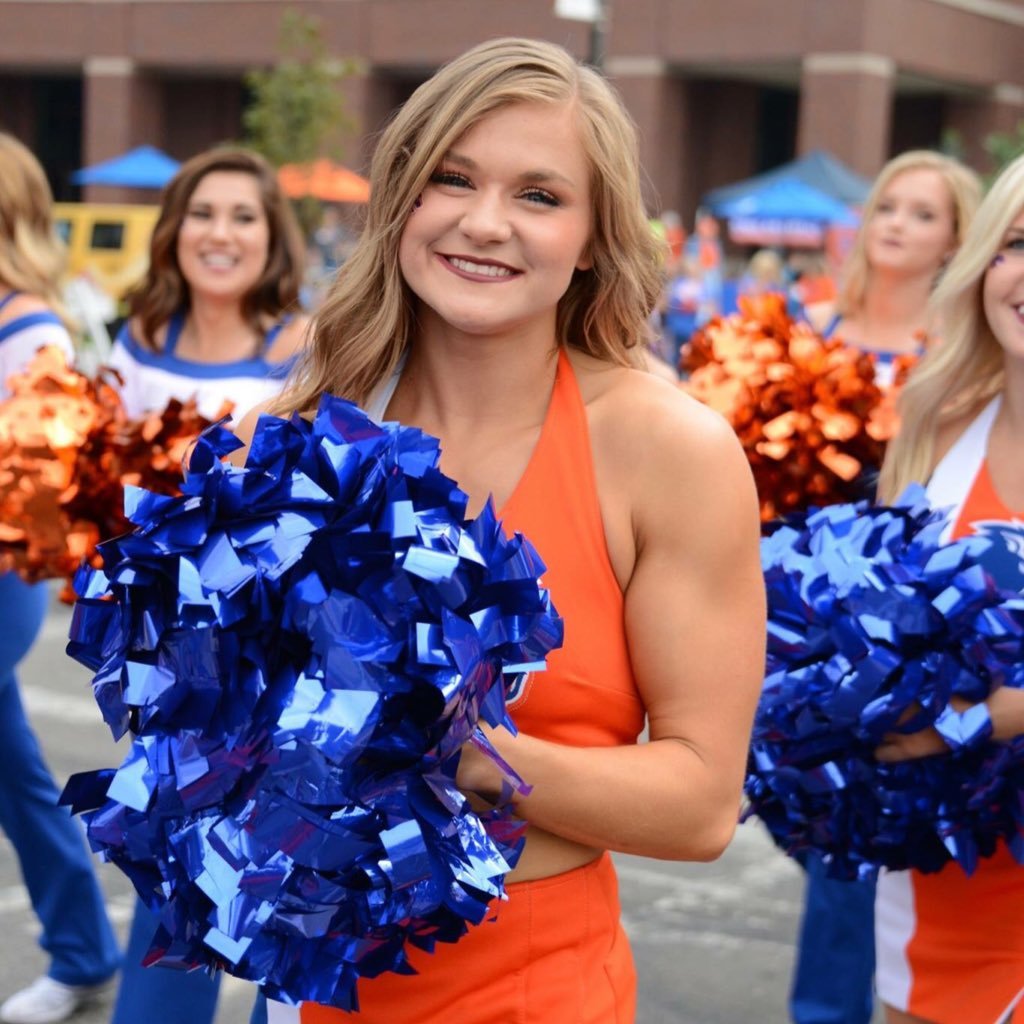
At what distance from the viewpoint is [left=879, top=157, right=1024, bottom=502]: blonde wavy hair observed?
2996 mm

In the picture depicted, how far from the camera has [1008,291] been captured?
292 centimetres

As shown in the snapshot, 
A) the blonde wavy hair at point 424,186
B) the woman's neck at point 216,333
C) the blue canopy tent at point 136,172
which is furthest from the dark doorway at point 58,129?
the blonde wavy hair at point 424,186

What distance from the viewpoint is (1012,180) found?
9.83 feet

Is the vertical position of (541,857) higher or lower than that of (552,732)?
lower

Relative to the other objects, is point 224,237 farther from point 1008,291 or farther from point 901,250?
point 1008,291

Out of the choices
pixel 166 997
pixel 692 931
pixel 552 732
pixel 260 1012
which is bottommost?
pixel 692 931

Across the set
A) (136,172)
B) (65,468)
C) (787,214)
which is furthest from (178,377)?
(136,172)

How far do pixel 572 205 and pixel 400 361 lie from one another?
1.03 feet

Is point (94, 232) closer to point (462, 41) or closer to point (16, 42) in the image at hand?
point (462, 41)

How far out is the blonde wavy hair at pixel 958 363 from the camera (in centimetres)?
300

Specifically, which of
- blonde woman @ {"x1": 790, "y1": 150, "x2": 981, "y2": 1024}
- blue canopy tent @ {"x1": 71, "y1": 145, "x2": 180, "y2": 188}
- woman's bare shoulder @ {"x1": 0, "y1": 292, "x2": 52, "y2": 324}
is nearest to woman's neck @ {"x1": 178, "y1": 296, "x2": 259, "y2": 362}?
woman's bare shoulder @ {"x1": 0, "y1": 292, "x2": 52, "y2": 324}

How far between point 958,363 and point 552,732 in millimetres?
1400

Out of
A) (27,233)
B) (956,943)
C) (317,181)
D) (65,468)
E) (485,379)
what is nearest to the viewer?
(485,379)

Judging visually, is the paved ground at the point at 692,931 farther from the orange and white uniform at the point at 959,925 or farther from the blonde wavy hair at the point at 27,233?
the blonde wavy hair at the point at 27,233
